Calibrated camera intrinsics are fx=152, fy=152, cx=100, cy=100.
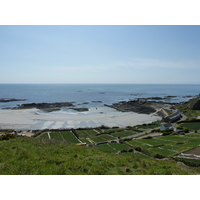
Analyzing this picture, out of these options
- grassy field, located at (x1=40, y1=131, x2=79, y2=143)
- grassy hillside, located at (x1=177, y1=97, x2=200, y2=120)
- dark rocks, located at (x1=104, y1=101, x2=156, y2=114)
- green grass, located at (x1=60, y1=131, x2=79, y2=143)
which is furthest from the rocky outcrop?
grassy field, located at (x1=40, y1=131, x2=79, y2=143)

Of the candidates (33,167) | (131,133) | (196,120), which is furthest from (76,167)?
(196,120)

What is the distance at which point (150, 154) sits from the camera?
77.9 ft

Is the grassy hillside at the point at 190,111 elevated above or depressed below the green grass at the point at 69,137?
above

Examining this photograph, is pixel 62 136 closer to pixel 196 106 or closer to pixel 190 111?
pixel 190 111

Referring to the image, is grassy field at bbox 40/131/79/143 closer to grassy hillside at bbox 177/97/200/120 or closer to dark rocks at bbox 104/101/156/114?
dark rocks at bbox 104/101/156/114

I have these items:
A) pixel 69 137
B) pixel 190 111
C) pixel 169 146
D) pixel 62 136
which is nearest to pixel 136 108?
pixel 190 111

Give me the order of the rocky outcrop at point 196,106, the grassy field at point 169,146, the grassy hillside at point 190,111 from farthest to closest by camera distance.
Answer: the rocky outcrop at point 196,106 < the grassy hillside at point 190,111 < the grassy field at point 169,146

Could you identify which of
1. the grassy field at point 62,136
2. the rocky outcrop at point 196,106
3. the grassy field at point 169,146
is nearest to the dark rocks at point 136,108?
the rocky outcrop at point 196,106

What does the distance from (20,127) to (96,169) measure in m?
51.8

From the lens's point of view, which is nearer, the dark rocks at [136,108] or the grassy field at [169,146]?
the grassy field at [169,146]

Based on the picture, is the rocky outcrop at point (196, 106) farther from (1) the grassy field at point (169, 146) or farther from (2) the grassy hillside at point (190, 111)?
(1) the grassy field at point (169, 146)

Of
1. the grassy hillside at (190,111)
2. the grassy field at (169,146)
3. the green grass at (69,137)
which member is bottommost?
the green grass at (69,137)

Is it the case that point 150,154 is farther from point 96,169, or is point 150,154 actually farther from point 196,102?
point 196,102

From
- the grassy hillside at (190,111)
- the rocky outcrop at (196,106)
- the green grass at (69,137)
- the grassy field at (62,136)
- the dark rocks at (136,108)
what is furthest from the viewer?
the dark rocks at (136,108)
